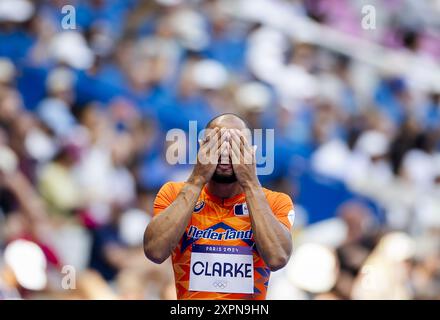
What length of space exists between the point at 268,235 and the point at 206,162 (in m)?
0.46

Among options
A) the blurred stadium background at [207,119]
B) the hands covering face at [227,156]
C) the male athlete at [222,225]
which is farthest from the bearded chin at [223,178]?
the blurred stadium background at [207,119]

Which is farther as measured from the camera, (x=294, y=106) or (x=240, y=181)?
(x=294, y=106)

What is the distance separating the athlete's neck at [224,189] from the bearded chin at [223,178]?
28 millimetres

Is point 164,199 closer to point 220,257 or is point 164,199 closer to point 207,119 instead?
point 220,257

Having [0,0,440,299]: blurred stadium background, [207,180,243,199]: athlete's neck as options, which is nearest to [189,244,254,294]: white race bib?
[207,180,243,199]: athlete's neck

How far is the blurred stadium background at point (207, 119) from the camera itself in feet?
27.0

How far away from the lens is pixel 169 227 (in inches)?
175

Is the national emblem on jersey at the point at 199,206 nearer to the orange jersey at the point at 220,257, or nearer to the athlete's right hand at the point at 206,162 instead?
the orange jersey at the point at 220,257

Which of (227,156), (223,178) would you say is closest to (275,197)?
(223,178)

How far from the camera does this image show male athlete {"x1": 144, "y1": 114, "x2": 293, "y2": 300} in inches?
176

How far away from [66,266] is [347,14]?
478cm
